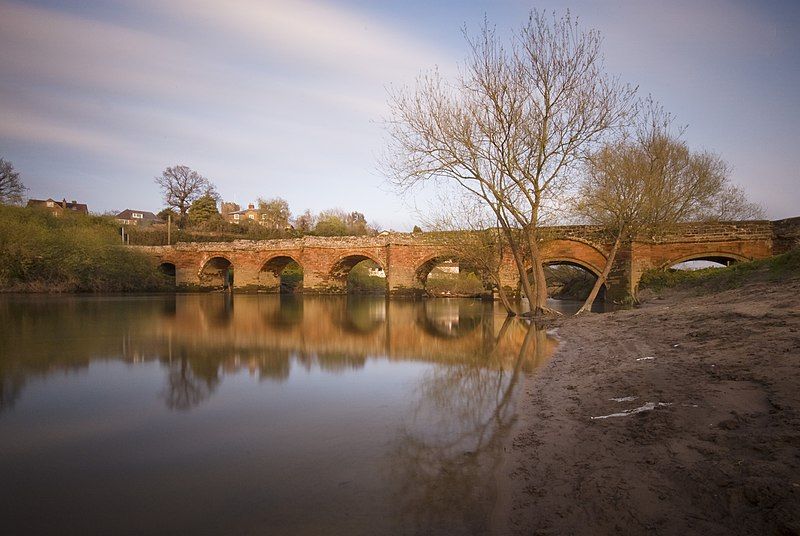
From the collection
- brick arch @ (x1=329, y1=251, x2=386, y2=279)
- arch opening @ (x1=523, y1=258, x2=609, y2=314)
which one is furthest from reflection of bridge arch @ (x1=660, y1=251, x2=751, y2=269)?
brick arch @ (x1=329, y1=251, x2=386, y2=279)

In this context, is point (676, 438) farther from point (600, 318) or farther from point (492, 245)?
point (492, 245)

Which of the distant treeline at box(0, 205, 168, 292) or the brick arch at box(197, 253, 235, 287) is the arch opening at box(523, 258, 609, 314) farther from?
the distant treeline at box(0, 205, 168, 292)

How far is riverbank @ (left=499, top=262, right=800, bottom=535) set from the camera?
2273mm

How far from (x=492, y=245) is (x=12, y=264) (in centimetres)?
2583

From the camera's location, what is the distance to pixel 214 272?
39.6 meters

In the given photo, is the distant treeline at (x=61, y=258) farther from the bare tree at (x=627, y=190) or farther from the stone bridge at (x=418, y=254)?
the bare tree at (x=627, y=190)

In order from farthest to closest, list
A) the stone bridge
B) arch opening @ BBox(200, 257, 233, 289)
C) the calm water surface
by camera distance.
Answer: arch opening @ BBox(200, 257, 233, 289) → the stone bridge → the calm water surface

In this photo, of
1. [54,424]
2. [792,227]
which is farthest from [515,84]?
[792,227]

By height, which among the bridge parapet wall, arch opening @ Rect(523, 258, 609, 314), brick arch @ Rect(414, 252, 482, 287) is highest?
the bridge parapet wall

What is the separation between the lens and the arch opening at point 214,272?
38.5 m

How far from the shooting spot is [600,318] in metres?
11.8

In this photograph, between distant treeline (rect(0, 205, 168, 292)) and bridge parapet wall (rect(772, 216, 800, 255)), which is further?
distant treeline (rect(0, 205, 168, 292))

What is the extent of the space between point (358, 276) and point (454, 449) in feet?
126

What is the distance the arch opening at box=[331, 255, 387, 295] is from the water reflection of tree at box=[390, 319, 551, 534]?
26885 millimetres
